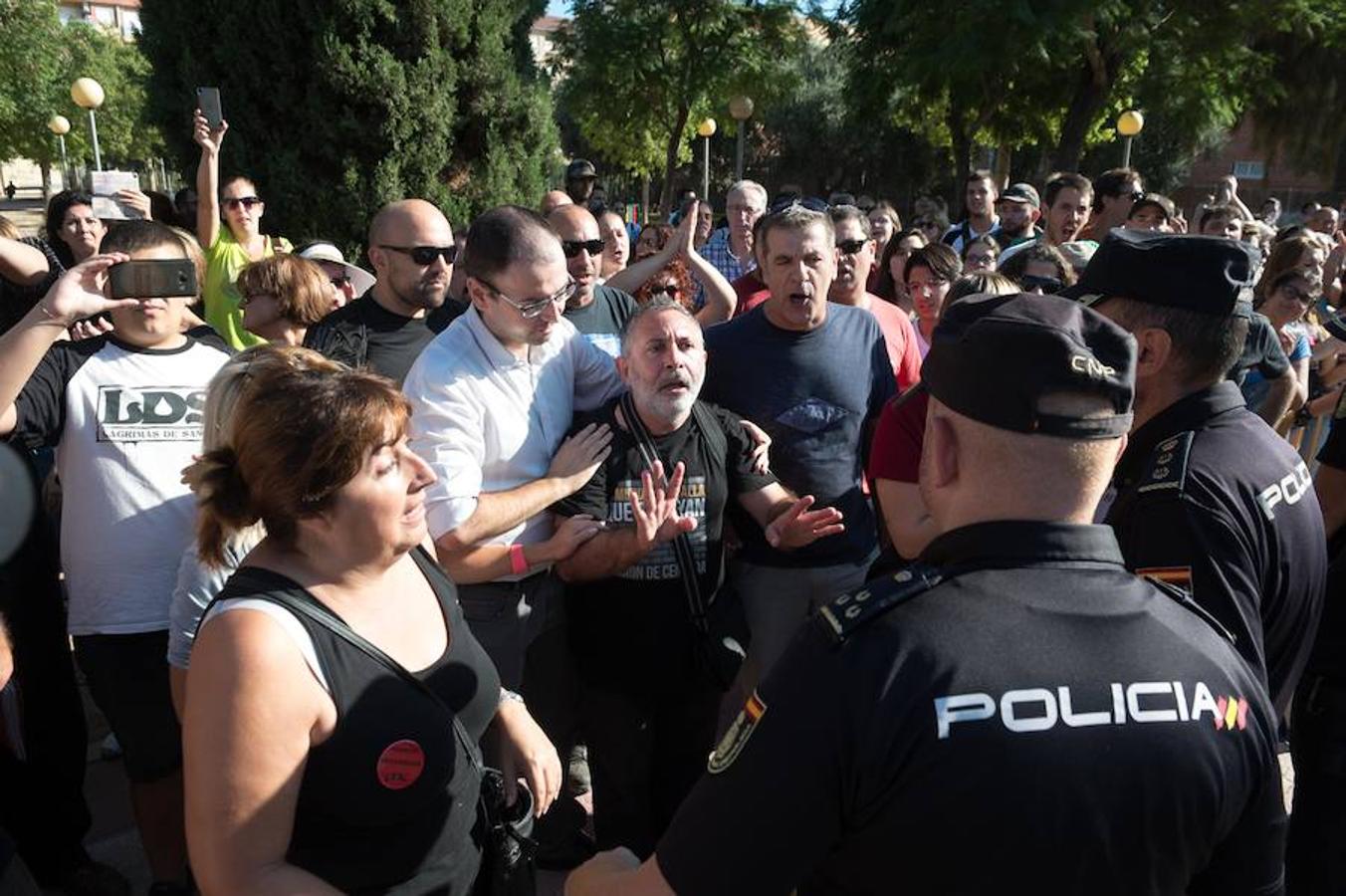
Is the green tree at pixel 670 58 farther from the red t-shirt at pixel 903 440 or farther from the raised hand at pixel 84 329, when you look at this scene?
the red t-shirt at pixel 903 440

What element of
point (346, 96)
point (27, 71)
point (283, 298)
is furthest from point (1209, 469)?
point (27, 71)

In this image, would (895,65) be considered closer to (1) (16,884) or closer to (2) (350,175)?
(2) (350,175)

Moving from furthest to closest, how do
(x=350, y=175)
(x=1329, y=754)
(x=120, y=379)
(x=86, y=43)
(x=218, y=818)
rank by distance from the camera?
(x=86, y=43) < (x=350, y=175) < (x=120, y=379) < (x=1329, y=754) < (x=218, y=818)

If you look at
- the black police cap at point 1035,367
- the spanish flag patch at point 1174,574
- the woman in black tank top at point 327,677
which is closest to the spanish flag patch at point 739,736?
the black police cap at point 1035,367

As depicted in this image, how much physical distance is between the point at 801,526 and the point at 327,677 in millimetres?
1607

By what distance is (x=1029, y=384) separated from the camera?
126 cm

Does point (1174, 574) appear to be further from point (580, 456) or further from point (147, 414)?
point (147, 414)

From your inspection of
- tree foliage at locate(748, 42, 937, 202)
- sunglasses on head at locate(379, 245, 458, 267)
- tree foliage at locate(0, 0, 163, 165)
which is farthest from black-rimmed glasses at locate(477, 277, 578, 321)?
tree foliage at locate(748, 42, 937, 202)

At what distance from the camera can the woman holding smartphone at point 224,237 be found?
5035mm

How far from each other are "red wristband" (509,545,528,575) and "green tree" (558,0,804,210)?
1989 centimetres

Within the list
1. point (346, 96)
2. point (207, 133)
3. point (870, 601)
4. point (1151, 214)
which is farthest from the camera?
point (346, 96)

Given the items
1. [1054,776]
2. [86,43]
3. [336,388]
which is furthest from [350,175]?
[86,43]

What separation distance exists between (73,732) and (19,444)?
42.4 inches

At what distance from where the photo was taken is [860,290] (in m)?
4.64
